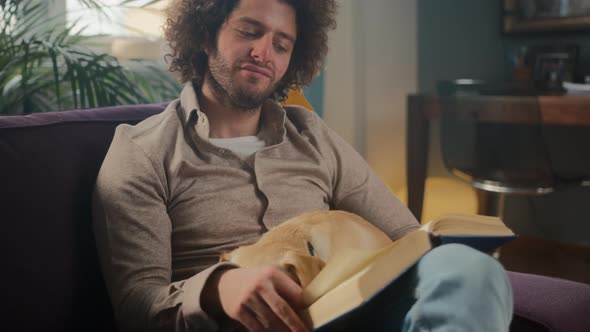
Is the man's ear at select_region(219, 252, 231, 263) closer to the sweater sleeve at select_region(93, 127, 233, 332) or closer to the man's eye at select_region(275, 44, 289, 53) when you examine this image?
the sweater sleeve at select_region(93, 127, 233, 332)

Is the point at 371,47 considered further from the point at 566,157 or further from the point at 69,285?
the point at 69,285

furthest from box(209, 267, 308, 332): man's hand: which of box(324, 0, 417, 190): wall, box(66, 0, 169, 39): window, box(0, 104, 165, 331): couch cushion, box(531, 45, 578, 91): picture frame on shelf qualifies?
box(531, 45, 578, 91): picture frame on shelf

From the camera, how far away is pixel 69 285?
2.82ft

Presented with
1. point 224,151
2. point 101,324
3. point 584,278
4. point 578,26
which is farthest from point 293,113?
point 578,26

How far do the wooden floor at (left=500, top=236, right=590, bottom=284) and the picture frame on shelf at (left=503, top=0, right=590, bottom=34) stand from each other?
3.00 ft

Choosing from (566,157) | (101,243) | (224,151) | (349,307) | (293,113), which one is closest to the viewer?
(349,307)

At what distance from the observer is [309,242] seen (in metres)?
0.85

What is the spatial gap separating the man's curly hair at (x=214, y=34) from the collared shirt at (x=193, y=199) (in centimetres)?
7

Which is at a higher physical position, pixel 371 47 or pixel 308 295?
pixel 371 47

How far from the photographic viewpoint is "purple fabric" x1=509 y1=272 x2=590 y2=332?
34.5 inches

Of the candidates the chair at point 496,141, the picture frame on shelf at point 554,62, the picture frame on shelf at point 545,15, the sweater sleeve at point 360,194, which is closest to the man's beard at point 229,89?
the sweater sleeve at point 360,194

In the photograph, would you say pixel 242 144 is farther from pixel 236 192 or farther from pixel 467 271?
pixel 467 271

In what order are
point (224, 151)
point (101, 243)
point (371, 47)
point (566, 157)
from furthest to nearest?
point (566, 157) < point (371, 47) < point (224, 151) < point (101, 243)

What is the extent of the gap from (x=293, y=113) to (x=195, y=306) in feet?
1.58
